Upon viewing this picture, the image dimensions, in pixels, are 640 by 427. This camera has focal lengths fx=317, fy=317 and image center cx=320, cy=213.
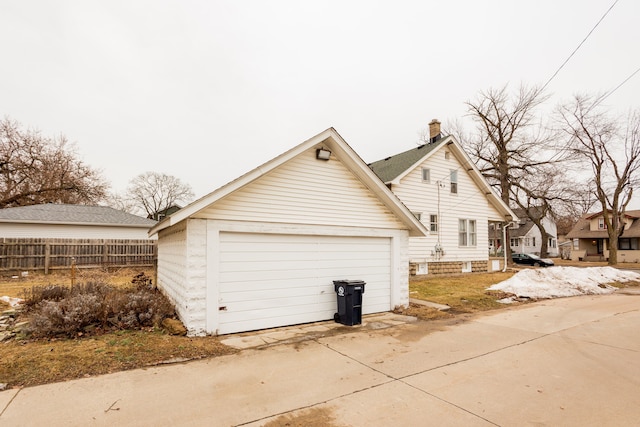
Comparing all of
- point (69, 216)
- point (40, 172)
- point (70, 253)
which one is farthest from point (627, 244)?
point (40, 172)

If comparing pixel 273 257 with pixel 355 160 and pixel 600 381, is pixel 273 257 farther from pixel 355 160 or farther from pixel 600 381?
pixel 600 381

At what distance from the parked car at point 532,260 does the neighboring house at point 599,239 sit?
1176 cm

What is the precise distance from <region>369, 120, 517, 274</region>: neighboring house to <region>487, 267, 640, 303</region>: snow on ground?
14.3 feet

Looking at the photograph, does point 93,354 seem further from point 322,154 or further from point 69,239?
point 69,239

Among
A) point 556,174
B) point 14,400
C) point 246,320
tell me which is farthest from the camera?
point 556,174

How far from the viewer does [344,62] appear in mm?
14727

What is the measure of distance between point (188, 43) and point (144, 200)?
4340 centimetres

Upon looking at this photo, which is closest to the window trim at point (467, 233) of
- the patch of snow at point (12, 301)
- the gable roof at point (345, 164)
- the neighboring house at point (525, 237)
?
the gable roof at point (345, 164)

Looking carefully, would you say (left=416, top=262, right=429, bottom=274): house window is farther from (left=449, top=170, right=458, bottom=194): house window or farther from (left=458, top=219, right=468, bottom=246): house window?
(left=449, top=170, right=458, bottom=194): house window

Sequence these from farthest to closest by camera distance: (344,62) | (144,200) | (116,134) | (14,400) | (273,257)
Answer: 1. (144,200)
2. (116,134)
3. (344,62)
4. (273,257)
5. (14,400)

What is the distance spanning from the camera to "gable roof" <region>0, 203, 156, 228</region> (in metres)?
19.0

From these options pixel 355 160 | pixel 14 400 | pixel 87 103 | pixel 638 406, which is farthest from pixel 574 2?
pixel 87 103

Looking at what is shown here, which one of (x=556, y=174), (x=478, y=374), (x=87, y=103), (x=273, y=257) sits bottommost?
(x=478, y=374)

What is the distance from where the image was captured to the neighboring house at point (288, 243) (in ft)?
22.6
